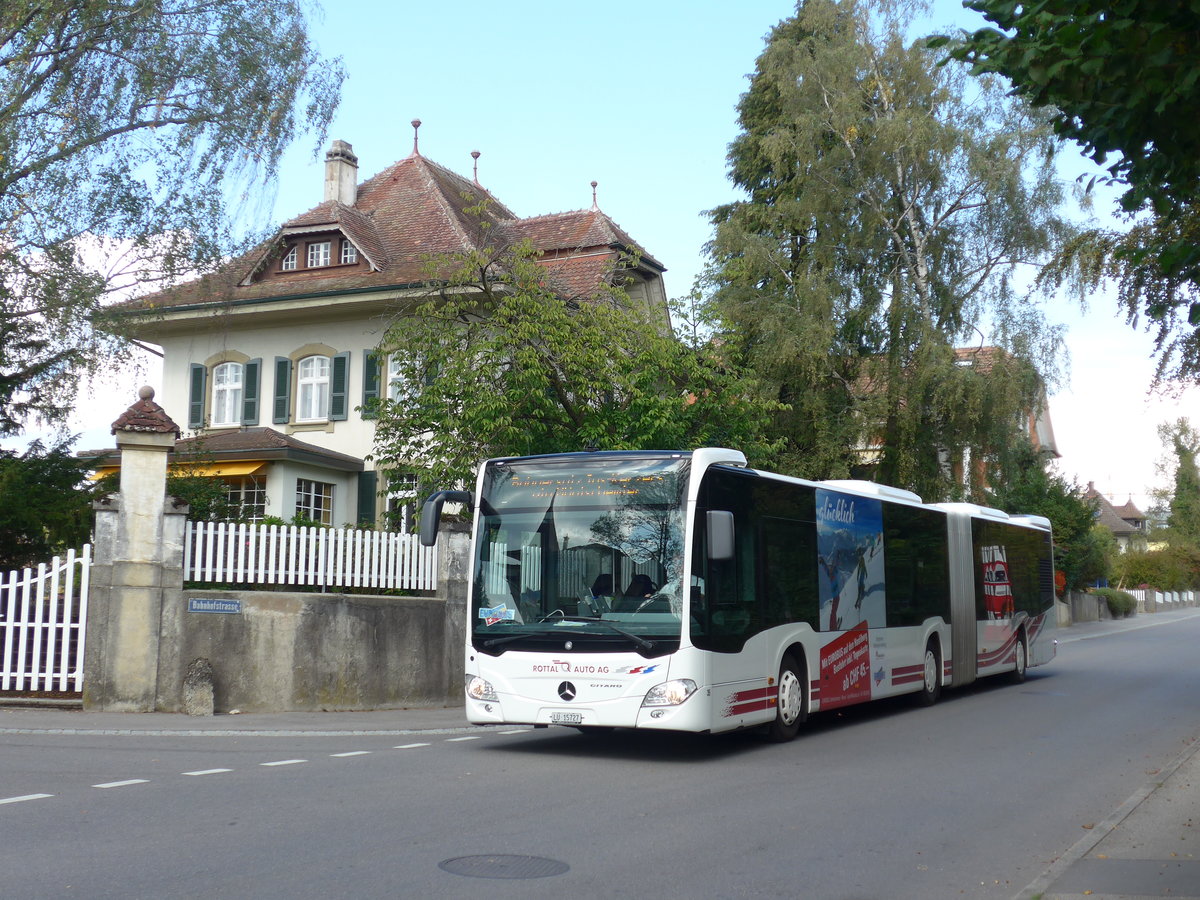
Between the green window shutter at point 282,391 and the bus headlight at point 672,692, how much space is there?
21.3 metres

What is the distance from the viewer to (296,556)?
54.1 ft

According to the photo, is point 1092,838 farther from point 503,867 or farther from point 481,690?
point 481,690

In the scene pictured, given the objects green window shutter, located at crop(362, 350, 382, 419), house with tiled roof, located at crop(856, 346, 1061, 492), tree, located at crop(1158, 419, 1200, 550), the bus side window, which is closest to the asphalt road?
the bus side window

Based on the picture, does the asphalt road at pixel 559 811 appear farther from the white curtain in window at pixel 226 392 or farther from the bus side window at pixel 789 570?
the white curtain in window at pixel 226 392

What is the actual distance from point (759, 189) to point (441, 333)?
18295mm

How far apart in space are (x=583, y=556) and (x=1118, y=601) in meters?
57.6

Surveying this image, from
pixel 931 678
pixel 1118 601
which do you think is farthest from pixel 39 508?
pixel 1118 601

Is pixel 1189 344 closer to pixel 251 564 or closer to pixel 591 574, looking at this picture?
pixel 591 574

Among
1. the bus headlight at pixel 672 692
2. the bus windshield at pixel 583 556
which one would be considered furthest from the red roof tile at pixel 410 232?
the bus headlight at pixel 672 692

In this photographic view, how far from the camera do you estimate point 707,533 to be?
38.4 ft

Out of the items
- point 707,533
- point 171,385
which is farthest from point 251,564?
point 171,385

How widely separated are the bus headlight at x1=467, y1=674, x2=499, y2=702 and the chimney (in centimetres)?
2476

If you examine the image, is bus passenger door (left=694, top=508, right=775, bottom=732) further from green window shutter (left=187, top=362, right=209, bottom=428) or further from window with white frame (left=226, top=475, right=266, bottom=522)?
green window shutter (left=187, top=362, right=209, bottom=428)

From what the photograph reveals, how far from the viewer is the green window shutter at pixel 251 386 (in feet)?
102
